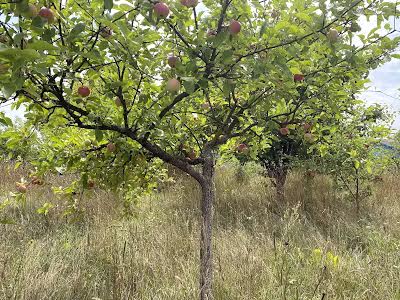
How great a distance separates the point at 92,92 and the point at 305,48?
1145mm

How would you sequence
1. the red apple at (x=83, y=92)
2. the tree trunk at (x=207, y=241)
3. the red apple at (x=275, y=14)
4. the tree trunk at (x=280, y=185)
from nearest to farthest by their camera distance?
the red apple at (x=275, y=14), the red apple at (x=83, y=92), the tree trunk at (x=207, y=241), the tree trunk at (x=280, y=185)

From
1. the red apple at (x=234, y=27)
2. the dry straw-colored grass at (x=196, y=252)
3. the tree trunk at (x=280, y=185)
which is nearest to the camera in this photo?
the red apple at (x=234, y=27)

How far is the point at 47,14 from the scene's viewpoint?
1.11 meters

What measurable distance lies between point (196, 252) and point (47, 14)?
8.62 feet

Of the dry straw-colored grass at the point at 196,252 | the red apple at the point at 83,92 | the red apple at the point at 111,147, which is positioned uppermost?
the red apple at the point at 83,92

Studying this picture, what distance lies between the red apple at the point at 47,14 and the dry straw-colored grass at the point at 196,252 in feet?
4.64

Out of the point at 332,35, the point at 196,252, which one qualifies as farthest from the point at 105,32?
the point at 196,252

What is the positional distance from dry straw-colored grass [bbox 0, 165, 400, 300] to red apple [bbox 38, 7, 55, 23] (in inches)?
55.7

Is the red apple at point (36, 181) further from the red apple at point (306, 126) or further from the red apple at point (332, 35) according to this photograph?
the red apple at point (332, 35)

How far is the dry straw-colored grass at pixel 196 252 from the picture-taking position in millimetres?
2584

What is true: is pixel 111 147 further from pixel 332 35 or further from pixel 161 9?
pixel 332 35

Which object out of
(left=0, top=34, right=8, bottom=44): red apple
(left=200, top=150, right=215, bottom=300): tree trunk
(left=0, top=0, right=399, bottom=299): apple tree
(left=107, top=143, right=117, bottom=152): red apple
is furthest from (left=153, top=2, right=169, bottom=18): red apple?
(left=200, top=150, right=215, bottom=300): tree trunk

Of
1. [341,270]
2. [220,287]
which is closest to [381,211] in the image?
[341,270]

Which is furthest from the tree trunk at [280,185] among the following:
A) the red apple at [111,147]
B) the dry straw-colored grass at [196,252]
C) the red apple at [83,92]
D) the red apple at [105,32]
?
the red apple at [105,32]
